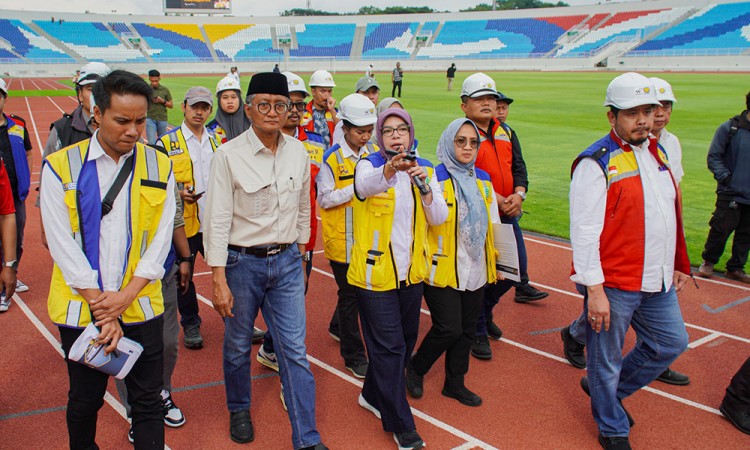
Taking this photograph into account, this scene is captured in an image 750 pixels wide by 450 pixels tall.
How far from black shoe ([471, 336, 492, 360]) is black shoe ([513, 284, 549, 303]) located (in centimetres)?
134

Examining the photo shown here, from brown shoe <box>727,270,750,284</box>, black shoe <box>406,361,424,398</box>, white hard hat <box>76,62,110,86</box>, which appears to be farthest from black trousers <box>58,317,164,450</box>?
brown shoe <box>727,270,750,284</box>

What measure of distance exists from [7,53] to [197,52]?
749 inches

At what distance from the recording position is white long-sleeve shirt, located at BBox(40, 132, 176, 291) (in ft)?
9.15

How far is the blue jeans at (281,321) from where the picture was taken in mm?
3586

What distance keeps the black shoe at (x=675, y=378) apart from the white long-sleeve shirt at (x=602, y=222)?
1563mm

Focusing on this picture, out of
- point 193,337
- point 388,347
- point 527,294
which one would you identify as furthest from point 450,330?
point 527,294

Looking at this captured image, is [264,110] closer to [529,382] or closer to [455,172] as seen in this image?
[455,172]

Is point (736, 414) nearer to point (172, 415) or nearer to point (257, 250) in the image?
point (257, 250)

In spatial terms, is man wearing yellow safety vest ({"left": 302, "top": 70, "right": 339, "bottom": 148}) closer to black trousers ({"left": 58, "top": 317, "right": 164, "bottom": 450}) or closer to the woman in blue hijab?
the woman in blue hijab

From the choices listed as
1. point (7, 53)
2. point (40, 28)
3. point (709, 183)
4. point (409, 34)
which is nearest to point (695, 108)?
point (709, 183)

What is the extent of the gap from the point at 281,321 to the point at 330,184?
4.03 feet

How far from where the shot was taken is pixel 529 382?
15.5 feet

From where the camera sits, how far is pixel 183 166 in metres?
4.95

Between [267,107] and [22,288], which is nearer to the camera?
[267,107]
